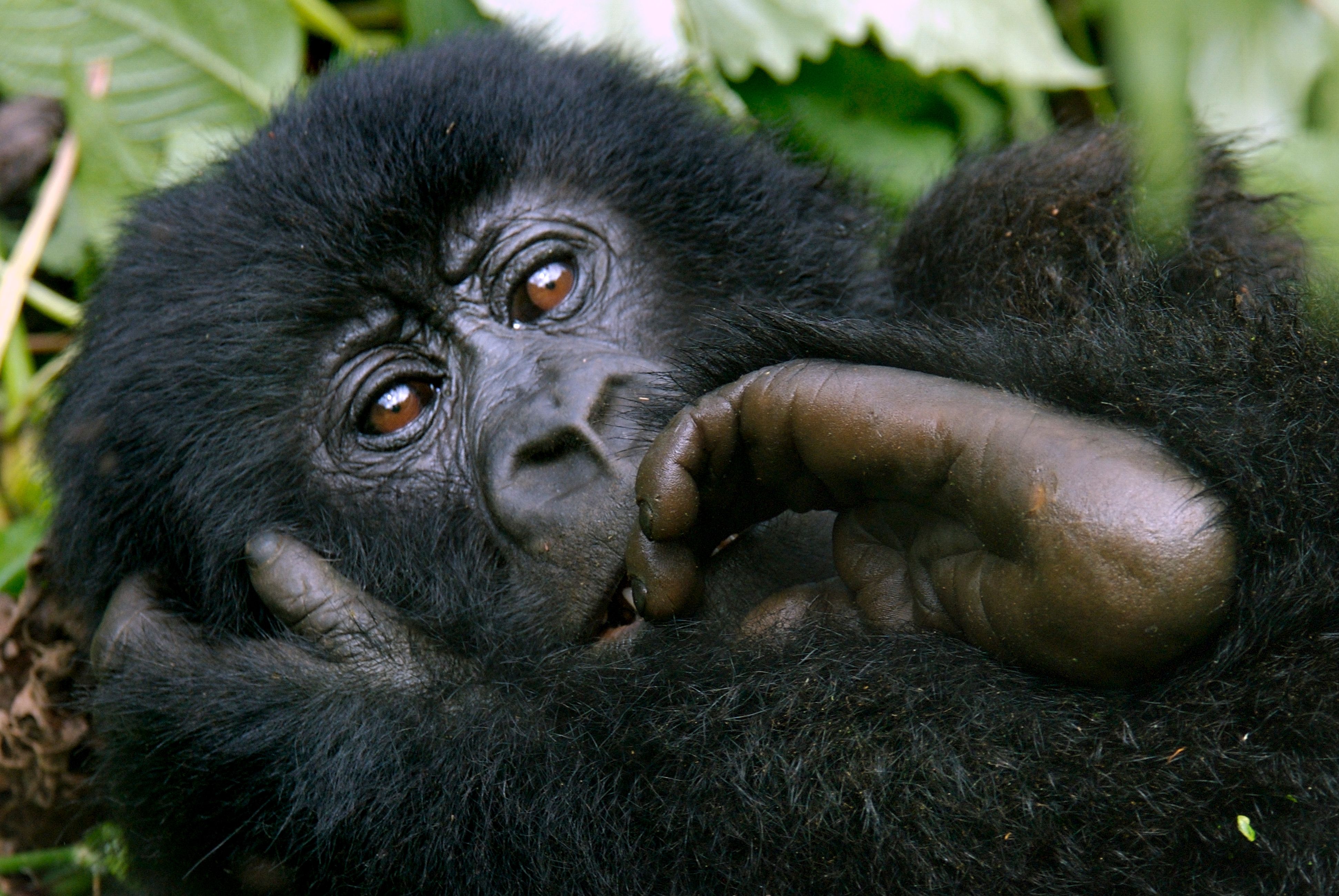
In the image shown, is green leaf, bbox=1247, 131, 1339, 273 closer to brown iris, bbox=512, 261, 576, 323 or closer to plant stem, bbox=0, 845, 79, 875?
brown iris, bbox=512, 261, 576, 323

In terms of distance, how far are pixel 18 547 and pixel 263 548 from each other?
1424mm

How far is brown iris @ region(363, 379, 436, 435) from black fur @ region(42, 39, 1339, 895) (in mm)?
145

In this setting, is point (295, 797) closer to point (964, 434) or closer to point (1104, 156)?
point (964, 434)

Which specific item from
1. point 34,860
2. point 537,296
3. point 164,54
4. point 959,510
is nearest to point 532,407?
point 537,296

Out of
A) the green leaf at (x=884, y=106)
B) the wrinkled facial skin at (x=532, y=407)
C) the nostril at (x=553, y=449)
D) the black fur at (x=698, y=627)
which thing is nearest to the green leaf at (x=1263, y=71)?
the green leaf at (x=884, y=106)

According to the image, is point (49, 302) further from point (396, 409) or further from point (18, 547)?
point (396, 409)

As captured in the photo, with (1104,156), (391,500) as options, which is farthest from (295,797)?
(1104,156)

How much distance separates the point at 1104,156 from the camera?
8.48 ft

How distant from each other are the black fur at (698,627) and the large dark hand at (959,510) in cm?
8

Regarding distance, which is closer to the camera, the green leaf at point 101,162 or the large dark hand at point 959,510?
the large dark hand at point 959,510

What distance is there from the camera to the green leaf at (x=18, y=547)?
3068 millimetres

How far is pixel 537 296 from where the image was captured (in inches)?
95.8

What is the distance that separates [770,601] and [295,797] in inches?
31.0

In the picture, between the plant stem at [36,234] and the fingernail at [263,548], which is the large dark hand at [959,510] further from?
the plant stem at [36,234]
